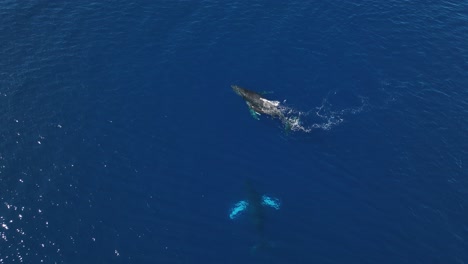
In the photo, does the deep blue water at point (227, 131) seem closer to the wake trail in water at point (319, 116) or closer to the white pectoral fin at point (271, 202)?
the wake trail in water at point (319, 116)

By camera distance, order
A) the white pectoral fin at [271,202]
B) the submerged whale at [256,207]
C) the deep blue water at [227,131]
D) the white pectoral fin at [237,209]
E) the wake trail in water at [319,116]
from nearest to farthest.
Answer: the deep blue water at [227,131] → the submerged whale at [256,207] → the white pectoral fin at [237,209] → the white pectoral fin at [271,202] → the wake trail in water at [319,116]

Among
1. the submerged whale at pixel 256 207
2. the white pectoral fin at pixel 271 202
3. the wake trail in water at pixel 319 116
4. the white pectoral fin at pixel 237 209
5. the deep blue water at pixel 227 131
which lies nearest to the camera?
the deep blue water at pixel 227 131

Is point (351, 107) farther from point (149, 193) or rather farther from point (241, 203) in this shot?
point (149, 193)

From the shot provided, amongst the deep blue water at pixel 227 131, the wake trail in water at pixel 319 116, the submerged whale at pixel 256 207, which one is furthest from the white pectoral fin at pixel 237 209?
the wake trail in water at pixel 319 116

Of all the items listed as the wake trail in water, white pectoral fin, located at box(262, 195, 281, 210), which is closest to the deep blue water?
the wake trail in water

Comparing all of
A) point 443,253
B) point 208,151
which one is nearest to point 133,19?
→ point 208,151

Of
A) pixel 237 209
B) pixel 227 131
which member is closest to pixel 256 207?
pixel 237 209

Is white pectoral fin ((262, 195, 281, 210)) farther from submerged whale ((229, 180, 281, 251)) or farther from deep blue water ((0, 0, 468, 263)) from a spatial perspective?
deep blue water ((0, 0, 468, 263))

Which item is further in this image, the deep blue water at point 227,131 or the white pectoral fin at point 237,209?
the white pectoral fin at point 237,209
